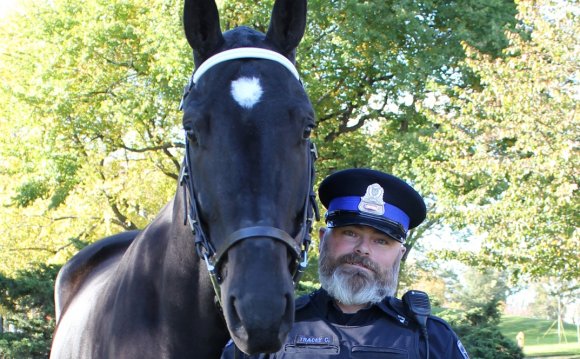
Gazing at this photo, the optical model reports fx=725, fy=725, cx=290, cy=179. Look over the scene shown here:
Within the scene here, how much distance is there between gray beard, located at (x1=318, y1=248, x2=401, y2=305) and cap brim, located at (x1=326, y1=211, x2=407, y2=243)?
A: 0.13 metres

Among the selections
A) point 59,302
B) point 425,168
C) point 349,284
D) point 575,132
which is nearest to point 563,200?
point 575,132

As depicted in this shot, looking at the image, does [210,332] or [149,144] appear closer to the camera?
[210,332]

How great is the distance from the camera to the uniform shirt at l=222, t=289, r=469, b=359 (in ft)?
8.95

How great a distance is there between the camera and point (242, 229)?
2.17 m

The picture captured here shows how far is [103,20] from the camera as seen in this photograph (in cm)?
1902

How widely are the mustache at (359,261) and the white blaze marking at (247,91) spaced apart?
91 centimetres

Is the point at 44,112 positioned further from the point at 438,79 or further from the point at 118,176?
the point at 438,79

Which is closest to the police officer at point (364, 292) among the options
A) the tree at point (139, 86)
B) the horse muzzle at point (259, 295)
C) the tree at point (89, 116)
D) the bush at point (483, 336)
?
the horse muzzle at point (259, 295)

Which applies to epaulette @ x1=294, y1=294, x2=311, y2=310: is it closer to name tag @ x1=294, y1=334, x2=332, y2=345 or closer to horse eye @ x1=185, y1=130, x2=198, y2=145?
name tag @ x1=294, y1=334, x2=332, y2=345

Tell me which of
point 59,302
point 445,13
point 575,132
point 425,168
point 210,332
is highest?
point 445,13

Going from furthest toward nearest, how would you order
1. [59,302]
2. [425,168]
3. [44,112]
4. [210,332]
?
[44,112] < [425,168] < [59,302] < [210,332]

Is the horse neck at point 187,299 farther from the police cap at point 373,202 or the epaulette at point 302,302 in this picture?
the police cap at point 373,202

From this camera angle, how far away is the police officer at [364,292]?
2.76 metres

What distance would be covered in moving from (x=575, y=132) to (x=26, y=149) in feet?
46.4
